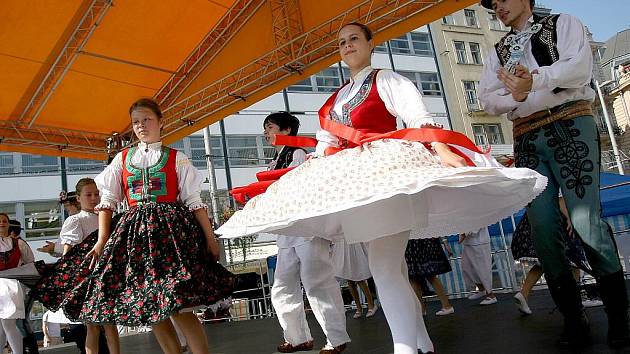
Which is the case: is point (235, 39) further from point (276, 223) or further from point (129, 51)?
point (276, 223)

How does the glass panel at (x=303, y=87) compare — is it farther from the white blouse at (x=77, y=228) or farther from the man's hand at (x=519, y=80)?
the man's hand at (x=519, y=80)

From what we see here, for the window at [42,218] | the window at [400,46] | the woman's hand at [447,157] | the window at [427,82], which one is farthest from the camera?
the window at [427,82]

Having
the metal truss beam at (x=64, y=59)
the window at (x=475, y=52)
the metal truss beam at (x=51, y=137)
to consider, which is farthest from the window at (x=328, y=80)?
the metal truss beam at (x=64, y=59)

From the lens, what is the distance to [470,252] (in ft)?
19.0

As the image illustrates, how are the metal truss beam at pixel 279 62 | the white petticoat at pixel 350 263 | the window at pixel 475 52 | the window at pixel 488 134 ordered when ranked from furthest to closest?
the window at pixel 475 52, the window at pixel 488 134, the metal truss beam at pixel 279 62, the white petticoat at pixel 350 263

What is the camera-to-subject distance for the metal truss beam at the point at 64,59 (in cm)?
602

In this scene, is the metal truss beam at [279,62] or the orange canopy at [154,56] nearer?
the metal truss beam at [279,62]

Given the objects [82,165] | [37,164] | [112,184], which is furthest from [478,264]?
[37,164]

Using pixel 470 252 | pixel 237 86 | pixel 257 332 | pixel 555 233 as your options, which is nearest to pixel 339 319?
pixel 555 233

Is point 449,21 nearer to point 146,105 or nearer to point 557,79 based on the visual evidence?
point 146,105

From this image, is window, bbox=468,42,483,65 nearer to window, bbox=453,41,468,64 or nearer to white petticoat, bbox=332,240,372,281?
window, bbox=453,41,468,64

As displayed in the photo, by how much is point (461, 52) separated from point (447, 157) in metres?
26.4

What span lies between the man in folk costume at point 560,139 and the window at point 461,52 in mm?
24947

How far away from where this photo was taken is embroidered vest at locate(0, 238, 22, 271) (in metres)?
4.33
